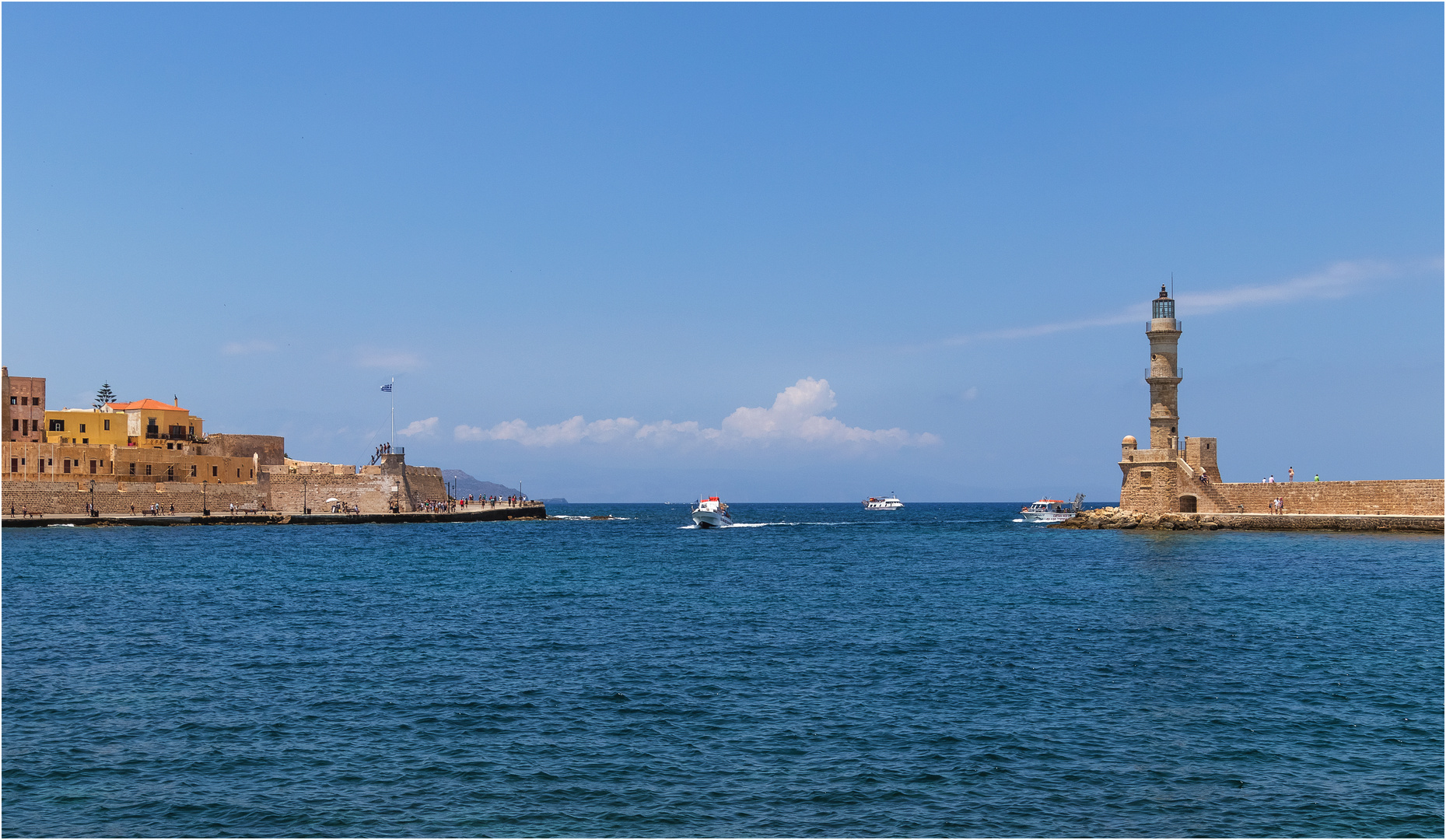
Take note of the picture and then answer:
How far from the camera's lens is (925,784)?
41.7 ft

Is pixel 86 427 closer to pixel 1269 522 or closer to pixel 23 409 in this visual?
pixel 23 409

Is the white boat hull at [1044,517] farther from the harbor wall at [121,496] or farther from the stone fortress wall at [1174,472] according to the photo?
the harbor wall at [121,496]

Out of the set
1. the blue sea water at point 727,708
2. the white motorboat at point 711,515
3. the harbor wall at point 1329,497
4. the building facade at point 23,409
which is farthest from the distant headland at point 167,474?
the harbor wall at point 1329,497

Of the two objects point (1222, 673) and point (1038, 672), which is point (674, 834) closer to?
point (1038, 672)

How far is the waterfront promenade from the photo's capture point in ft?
228

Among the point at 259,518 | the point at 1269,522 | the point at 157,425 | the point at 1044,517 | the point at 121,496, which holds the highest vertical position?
the point at 157,425

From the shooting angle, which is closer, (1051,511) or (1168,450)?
(1168,450)

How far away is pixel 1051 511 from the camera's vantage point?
291ft

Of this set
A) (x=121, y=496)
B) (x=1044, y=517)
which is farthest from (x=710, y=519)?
(x=121, y=496)

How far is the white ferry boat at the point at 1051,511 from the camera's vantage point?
8631cm

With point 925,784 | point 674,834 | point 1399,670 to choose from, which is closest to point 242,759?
point 674,834

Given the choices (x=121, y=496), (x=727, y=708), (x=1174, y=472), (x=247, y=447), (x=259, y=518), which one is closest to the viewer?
(x=727, y=708)

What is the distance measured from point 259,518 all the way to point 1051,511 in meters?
61.8

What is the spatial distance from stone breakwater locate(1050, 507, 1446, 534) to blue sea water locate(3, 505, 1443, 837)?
23426 millimetres
